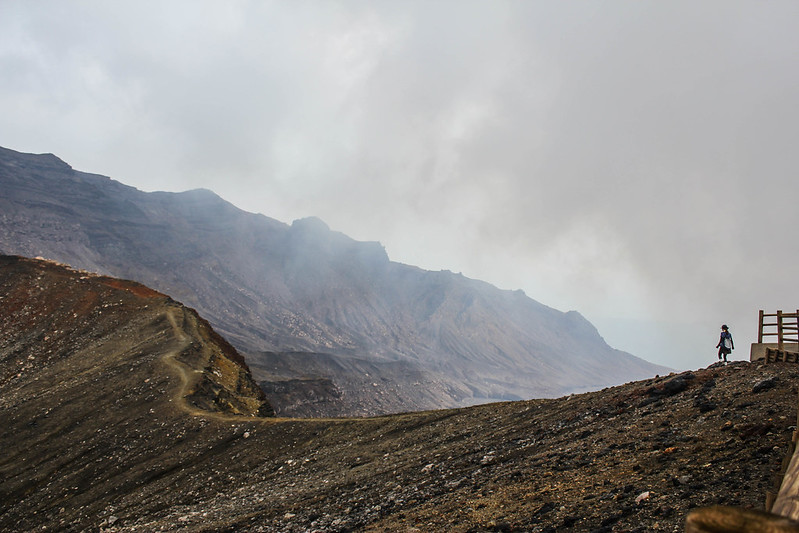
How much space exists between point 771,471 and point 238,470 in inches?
895

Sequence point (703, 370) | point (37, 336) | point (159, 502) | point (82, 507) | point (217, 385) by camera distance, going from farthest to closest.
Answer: point (37, 336) → point (217, 385) → point (82, 507) → point (159, 502) → point (703, 370)

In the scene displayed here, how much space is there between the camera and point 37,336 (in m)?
53.7

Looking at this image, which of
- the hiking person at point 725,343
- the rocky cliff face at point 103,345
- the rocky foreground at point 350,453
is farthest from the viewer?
the rocky cliff face at point 103,345

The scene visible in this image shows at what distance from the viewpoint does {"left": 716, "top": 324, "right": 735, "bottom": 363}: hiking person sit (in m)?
24.2

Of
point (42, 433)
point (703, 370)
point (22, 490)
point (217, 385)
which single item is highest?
point (703, 370)

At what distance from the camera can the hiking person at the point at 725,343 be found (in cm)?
2417

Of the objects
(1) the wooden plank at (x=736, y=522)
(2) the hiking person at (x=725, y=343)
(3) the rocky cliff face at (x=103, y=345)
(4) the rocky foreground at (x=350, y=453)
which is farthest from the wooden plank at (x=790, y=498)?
(3) the rocky cliff face at (x=103, y=345)

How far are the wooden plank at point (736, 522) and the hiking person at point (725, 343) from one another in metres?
26.0

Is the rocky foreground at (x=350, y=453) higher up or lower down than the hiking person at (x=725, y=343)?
lower down

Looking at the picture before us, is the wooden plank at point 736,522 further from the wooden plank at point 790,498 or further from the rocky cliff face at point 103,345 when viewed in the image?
the rocky cliff face at point 103,345

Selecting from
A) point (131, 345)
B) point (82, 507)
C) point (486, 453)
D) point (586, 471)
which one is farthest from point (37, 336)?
point (586, 471)

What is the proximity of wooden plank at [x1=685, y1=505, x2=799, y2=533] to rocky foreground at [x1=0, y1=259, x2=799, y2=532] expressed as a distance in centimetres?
722

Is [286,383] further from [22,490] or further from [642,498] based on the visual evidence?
[642,498]

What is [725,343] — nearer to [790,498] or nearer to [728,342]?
[728,342]
